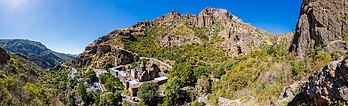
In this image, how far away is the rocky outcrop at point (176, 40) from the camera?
77.9 metres

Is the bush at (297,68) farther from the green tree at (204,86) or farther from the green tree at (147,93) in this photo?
the green tree at (147,93)

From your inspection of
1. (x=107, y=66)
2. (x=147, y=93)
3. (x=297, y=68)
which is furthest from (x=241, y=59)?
(x=107, y=66)

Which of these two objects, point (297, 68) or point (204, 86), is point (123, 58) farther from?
point (297, 68)

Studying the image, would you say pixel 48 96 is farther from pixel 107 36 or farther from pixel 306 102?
pixel 107 36

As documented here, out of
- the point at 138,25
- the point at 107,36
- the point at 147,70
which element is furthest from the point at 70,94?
the point at 138,25

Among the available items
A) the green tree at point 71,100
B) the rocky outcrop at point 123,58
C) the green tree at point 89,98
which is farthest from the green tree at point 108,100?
the rocky outcrop at point 123,58

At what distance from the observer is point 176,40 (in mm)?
80000

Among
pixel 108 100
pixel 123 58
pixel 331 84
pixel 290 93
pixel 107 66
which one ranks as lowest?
pixel 108 100

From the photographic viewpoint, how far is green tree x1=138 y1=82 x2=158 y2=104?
3375 centimetres

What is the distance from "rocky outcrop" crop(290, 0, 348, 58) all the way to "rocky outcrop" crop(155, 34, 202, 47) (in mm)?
58309

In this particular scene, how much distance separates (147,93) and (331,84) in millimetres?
29157

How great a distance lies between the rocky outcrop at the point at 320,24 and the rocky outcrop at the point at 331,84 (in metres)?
9.27

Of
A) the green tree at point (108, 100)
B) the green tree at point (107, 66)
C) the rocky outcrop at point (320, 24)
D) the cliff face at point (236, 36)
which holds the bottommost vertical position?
the green tree at point (108, 100)

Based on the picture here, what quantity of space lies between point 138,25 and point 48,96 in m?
74.2
